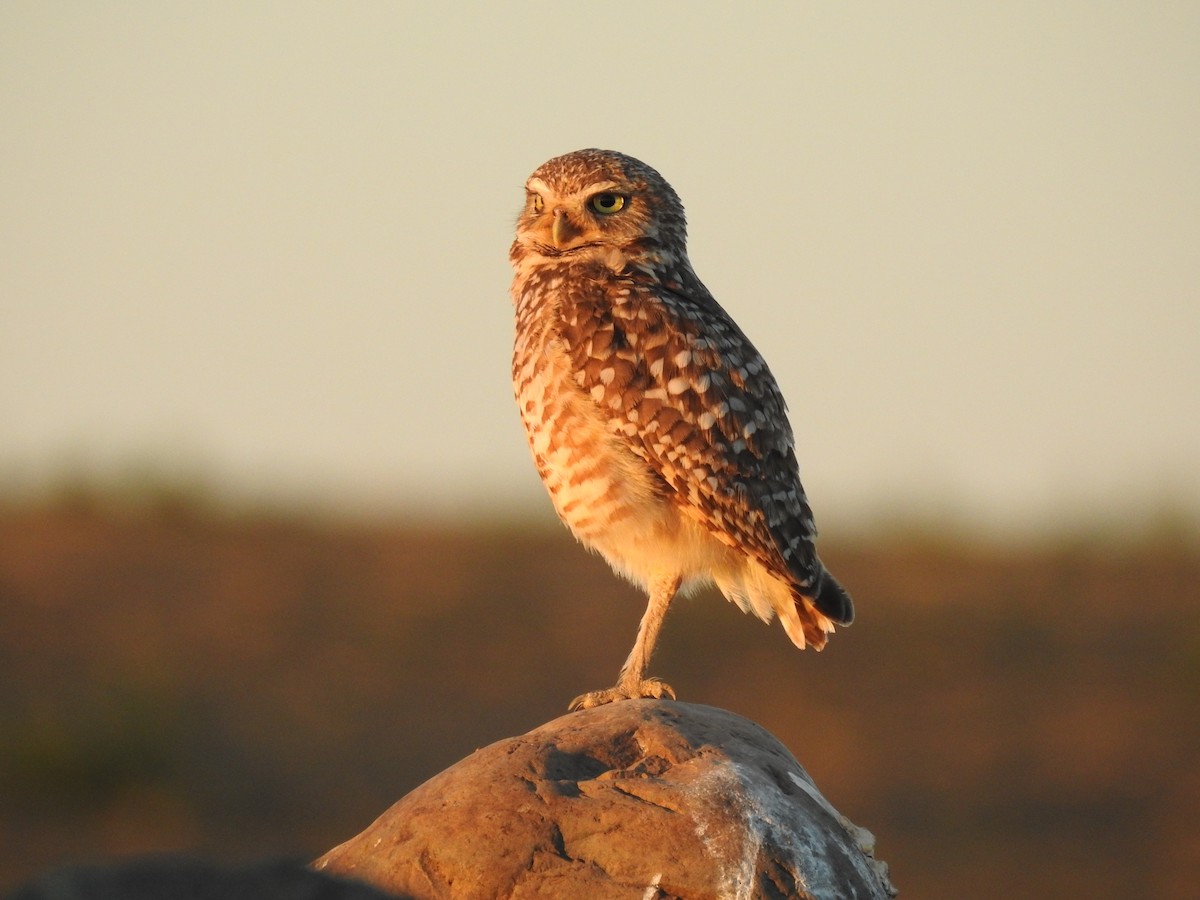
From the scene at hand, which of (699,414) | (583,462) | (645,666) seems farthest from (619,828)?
(699,414)

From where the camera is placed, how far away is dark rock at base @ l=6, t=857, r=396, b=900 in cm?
575

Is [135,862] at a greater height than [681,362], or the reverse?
[681,362]

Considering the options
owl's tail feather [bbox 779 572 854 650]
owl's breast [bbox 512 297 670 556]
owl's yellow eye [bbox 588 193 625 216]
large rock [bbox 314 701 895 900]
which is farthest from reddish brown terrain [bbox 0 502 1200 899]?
large rock [bbox 314 701 895 900]

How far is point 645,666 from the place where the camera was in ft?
22.7

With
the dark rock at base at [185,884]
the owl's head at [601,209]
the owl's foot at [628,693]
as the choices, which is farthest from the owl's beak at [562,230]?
the dark rock at base at [185,884]

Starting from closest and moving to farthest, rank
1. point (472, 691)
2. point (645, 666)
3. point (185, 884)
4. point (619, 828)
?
point (619, 828)
point (185, 884)
point (645, 666)
point (472, 691)

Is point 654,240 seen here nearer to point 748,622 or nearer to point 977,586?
point 748,622

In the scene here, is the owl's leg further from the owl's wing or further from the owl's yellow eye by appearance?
the owl's yellow eye

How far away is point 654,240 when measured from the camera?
753cm

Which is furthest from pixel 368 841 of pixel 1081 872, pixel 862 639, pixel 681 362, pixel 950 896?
pixel 862 639

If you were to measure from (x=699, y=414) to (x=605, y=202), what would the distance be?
127 cm

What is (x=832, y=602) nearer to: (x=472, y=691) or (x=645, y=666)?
(x=645, y=666)

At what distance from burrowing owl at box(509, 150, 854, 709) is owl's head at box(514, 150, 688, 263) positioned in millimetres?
74

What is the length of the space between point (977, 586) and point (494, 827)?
1769 centimetres
